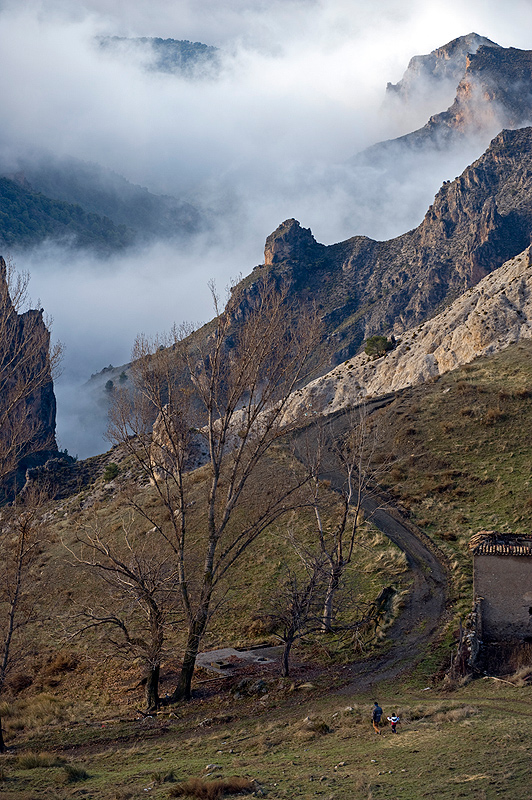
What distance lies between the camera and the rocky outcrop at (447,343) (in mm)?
67750

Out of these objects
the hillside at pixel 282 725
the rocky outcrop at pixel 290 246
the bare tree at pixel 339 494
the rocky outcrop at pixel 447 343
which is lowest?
the hillside at pixel 282 725

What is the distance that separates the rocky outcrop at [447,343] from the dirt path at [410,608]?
992 inches

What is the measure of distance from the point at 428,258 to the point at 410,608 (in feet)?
464

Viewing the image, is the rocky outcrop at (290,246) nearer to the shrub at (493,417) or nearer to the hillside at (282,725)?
the shrub at (493,417)

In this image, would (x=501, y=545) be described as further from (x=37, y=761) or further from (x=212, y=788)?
(x=37, y=761)

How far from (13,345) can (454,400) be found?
130 ft

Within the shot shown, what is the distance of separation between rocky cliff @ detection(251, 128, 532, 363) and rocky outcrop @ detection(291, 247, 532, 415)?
198 feet

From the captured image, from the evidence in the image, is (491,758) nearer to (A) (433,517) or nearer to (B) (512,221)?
(A) (433,517)

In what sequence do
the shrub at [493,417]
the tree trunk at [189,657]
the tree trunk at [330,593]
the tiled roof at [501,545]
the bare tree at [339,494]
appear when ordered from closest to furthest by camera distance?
the tree trunk at [189,657]
the tiled roof at [501,545]
the tree trunk at [330,593]
the bare tree at [339,494]
the shrub at [493,417]

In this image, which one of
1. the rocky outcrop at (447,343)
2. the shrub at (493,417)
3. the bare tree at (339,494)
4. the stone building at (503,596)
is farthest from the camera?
the rocky outcrop at (447,343)

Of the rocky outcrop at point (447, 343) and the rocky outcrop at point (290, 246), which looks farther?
the rocky outcrop at point (290, 246)

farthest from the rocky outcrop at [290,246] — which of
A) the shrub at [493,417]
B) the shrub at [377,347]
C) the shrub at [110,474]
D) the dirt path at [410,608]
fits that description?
the dirt path at [410,608]

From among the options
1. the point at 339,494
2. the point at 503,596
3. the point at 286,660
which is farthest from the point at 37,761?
the point at 339,494

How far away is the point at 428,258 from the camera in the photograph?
518ft
